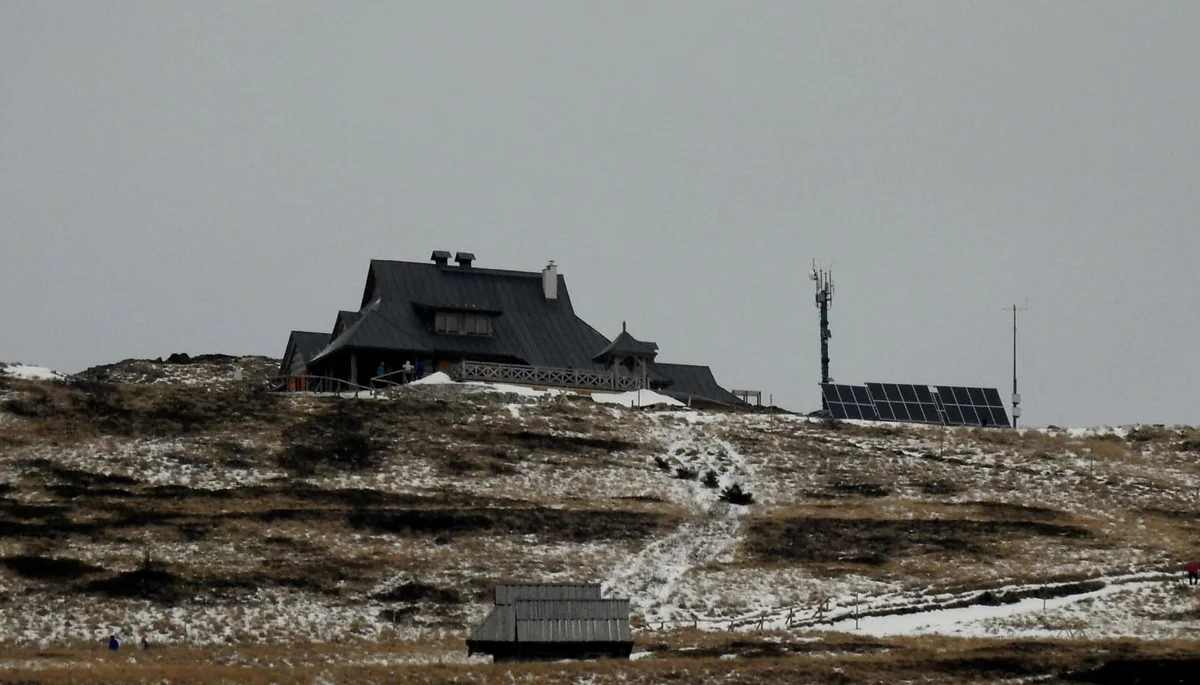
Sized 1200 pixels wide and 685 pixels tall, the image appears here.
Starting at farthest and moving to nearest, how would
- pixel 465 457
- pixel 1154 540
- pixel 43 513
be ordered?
pixel 465 457 → pixel 1154 540 → pixel 43 513

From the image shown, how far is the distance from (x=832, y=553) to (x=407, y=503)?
16297 millimetres

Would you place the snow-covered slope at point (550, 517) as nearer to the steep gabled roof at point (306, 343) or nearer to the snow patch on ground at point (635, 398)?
the snow patch on ground at point (635, 398)

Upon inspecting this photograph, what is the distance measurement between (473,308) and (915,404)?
22818mm

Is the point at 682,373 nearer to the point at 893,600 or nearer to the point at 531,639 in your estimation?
the point at 893,600

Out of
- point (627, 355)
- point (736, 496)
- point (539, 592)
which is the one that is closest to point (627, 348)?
point (627, 355)

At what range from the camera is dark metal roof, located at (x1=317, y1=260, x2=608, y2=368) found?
105312mm

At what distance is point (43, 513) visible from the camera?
7469 cm

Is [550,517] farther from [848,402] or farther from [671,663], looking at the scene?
[848,402]

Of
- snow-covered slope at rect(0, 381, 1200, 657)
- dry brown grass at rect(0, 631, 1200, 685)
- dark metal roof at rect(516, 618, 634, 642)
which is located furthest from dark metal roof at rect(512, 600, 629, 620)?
snow-covered slope at rect(0, 381, 1200, 657)

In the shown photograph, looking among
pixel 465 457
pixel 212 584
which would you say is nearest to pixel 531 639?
pixel 212 584

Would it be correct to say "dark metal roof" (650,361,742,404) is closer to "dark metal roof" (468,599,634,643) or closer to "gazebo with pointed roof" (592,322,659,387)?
"gazebo with pointed roof" (592,322,659,387)

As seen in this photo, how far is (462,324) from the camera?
108m

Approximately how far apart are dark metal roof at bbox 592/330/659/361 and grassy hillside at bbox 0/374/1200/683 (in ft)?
24.1

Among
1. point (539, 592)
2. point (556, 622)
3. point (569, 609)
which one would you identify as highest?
point (539, 592)
